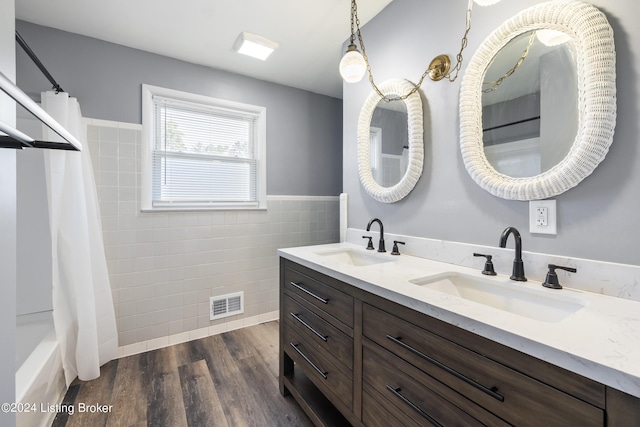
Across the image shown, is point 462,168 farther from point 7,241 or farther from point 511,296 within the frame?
point 7,241

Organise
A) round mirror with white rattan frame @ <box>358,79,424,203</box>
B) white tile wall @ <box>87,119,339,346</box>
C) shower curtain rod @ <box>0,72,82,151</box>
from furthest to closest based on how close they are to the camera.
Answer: white tile wall @ <box>87,119,339,346</box>
round mirror with white rattan frame @ <box>358,79,424,203</box>
shower curtain rod @ <box>0,72,82,151</box>

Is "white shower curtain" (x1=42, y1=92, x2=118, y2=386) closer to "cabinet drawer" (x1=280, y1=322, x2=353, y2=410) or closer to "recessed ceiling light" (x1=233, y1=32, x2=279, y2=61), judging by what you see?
"recessed ceiling light" (x1=233, y1=32, x2=279, y2=61)

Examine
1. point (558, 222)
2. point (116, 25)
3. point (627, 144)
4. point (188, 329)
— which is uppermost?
point (116, 25)

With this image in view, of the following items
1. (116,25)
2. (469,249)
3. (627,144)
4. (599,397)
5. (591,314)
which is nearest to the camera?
(599,397)

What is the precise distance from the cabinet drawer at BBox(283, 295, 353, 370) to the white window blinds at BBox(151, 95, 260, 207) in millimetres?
1369

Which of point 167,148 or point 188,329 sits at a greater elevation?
point 167,148

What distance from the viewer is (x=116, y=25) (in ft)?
6.47

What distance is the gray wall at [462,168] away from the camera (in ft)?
3.13

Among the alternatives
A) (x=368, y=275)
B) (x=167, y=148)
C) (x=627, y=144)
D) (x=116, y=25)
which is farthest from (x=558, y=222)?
(x=116, y=25)

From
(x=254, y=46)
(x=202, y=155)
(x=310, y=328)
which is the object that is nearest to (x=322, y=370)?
(x=310, y=328)

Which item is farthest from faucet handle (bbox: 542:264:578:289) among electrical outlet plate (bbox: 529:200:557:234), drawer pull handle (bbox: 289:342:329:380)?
drawer pull handle (bbox: 289:342:329:380)

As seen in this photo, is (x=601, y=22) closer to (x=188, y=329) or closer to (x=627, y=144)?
(x=627, y=144)

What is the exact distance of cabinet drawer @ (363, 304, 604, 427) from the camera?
612 millimetres

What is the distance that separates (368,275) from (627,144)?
3.26 feet
